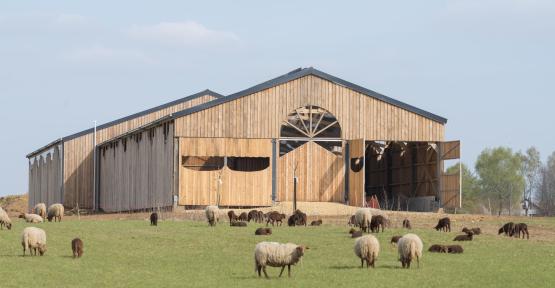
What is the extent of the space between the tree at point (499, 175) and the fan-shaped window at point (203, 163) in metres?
69.1

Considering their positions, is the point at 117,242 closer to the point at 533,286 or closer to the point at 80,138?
the point at 533,286

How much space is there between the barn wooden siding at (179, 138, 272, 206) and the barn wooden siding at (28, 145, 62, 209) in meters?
22.1

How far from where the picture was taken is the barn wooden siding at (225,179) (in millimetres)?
58844

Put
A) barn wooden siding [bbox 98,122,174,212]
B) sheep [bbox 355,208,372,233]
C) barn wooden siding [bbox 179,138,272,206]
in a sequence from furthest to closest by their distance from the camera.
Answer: barn wooden siding [bbox 98,122,174,212]
barn wooden siding [bbox 179,138,272,206]
sheep [bbox 355,208,372,233]

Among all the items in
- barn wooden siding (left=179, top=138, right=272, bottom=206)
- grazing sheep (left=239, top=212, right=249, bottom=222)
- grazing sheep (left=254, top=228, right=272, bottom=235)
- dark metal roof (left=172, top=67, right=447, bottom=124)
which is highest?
dark metal roof (left=172, top=67, right=447, bottom=124)

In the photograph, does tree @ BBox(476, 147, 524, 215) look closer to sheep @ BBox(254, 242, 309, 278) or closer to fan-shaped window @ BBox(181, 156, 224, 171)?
fan-shaped window @ BBox(181, 156, 224, 171)

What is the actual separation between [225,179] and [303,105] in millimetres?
6289

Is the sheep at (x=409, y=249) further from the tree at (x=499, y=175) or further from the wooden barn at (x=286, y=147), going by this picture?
the tree at (x=499, y=175)

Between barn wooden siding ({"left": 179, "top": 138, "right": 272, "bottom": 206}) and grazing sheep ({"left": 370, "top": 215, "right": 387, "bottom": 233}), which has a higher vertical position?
barn wooden siding ({"left": 179, "top": 138, "right": 272, "bottom": 206})

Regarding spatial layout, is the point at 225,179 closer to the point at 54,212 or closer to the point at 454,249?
the point at 54,212

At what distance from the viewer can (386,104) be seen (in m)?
63.0

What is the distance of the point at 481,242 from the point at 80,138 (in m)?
46.3

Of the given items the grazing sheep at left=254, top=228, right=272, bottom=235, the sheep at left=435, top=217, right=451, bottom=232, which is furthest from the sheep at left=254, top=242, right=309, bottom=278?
the sheep at left=435, top=217, right=451, bottom=232

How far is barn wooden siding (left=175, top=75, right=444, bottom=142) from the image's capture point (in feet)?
197
